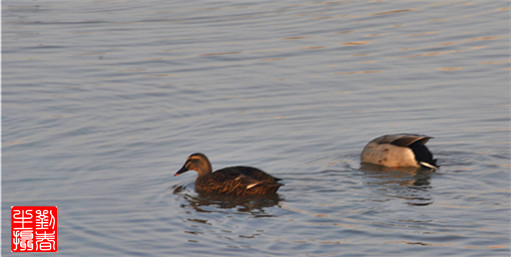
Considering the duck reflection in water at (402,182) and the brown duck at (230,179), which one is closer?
the duck reflection in water at (402,182)

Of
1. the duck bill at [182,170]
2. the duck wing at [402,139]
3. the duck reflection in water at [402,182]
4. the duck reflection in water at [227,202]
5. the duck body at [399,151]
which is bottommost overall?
the duck reflection in water at [227,202]

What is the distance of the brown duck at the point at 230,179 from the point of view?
37.1ft

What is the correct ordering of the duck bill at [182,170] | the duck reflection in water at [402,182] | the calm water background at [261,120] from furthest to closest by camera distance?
the duck bill at [182,170]
the duck reflection in water at [402,182]
the calm water background at [261,120]

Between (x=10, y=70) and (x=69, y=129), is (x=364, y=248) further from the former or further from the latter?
(x=10, y=70)

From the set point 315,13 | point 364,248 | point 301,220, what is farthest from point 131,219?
point 315,13

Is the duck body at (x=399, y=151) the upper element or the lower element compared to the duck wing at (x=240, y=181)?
upper

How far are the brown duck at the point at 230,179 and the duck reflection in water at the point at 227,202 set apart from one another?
0.07 metres

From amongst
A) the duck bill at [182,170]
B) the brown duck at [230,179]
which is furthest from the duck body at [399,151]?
the duck bill at [182,170]

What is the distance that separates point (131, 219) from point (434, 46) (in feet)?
31.3

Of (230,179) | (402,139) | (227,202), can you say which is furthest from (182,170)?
(402,139)

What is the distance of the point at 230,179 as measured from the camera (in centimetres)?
1152

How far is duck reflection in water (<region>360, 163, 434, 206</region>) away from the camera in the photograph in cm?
1088

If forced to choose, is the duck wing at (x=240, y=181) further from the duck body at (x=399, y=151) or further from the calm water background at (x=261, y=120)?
the duck body at (x=399, y=151)

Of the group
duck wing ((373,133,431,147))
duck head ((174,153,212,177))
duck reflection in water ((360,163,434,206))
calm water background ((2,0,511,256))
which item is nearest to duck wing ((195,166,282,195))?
calm water background ((2,0,511,256))
